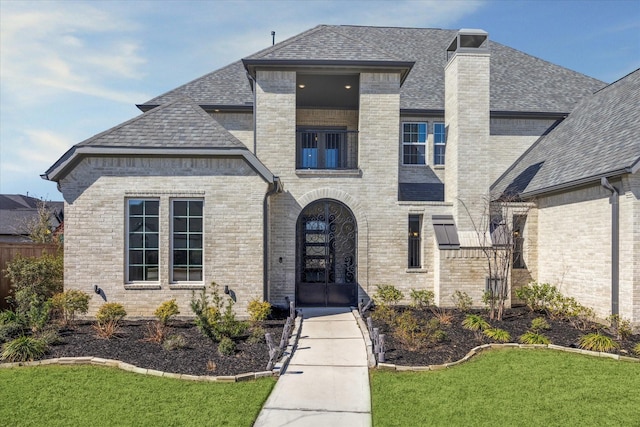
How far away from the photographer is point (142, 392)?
7.21m

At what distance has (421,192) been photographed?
1698 centimetres

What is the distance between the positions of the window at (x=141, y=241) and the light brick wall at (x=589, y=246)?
11.5 metres

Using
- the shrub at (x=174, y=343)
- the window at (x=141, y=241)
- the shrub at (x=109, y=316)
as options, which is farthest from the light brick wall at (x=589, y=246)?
the shrub at (x=109, y=316)

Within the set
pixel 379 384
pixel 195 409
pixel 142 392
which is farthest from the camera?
pixel 379 384

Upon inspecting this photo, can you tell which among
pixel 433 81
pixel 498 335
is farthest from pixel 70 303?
pixel 433 81

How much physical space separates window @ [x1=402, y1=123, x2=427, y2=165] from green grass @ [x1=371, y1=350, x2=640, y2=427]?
10.5m

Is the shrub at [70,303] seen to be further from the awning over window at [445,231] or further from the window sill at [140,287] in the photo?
the awning over window at [445,231]

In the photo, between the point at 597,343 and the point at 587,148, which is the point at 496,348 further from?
the point at 587,148

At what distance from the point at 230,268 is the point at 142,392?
4.95 metres

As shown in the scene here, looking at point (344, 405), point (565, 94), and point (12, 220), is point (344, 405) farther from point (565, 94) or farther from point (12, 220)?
point (12, 220)

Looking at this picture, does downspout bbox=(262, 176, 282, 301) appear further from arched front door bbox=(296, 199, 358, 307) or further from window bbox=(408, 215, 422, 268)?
window bbox=(408, 215, 422, 268)

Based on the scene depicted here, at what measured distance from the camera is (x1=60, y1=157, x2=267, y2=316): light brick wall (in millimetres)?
11812

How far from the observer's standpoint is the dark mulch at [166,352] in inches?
328

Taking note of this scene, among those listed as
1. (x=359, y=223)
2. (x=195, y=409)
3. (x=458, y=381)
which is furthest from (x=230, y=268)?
(x=458, y=381)
